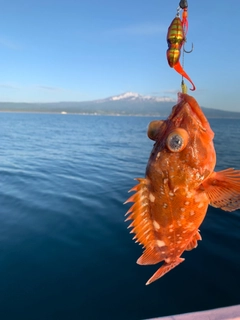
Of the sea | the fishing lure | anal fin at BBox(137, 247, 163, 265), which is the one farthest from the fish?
the sea

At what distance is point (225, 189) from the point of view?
243cm

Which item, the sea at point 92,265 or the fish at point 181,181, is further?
the sea at point 92,265

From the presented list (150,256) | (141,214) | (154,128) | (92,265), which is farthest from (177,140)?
(92,265)

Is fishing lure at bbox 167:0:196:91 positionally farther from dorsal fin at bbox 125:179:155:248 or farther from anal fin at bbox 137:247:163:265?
anal fin at bbox 137:247:163:265

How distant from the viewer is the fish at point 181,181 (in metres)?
2.48

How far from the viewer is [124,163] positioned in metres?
21.4

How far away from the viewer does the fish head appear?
249cm

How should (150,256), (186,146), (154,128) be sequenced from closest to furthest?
(186,146) → (154,128) → (150,256)

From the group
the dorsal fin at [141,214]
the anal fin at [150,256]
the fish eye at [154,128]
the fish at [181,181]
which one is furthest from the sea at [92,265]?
the fish eye at [154,128]

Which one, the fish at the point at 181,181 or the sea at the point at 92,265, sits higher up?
the fish at the point at 181,181

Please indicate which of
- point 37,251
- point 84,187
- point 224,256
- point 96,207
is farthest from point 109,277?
point 84,187

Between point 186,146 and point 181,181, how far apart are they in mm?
355

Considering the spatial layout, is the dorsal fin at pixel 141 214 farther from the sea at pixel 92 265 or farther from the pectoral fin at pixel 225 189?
the sea at pixel 92 265

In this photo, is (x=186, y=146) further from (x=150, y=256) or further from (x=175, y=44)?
(x=150, y=256)
